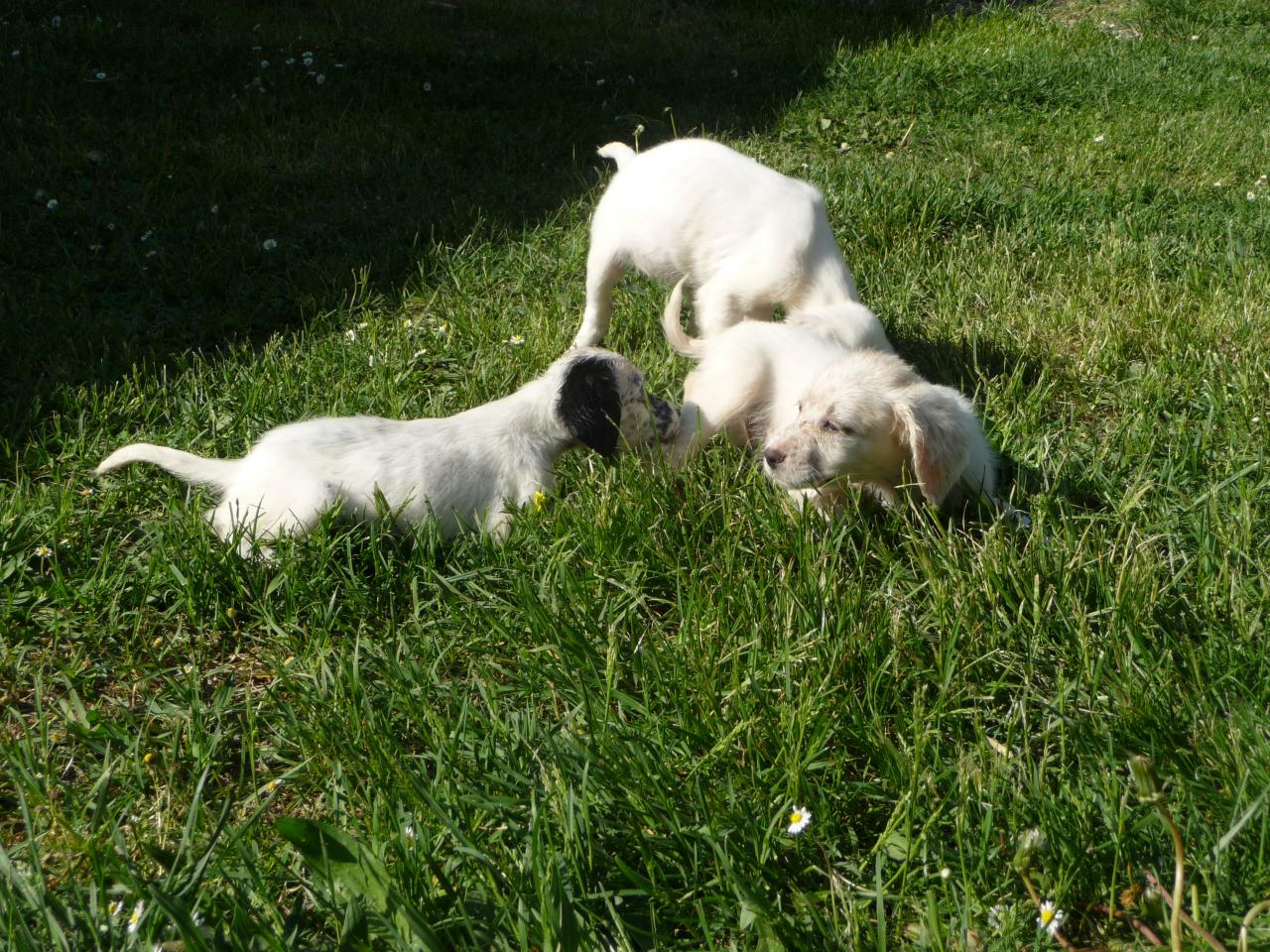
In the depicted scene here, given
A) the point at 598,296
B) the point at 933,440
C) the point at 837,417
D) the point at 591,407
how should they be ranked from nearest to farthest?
1. the point at 933,440
2. the point at 837,417
3. the point at 591,407
4. the point at 598,296

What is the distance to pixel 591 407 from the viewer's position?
3.07 m

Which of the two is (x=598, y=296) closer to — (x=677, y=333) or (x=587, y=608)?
(x=677, y=333)

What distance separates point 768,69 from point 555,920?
703 cm

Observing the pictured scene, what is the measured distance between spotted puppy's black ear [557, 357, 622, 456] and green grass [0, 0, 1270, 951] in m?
0.13

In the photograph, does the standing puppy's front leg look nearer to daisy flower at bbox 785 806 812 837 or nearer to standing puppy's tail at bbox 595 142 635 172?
standing puppy's tail at bbox 595 142 635 172

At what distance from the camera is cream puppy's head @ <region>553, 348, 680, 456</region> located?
307cm

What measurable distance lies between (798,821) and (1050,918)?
0.42 metres

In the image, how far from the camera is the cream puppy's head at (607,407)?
3.07 m

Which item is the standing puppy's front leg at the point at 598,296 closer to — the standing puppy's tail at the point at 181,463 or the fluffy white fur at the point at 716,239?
the fluffy white fur at the point at 716,239

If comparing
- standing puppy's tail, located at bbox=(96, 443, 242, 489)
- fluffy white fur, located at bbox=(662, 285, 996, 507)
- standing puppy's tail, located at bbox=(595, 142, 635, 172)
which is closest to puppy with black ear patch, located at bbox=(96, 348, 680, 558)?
standing puppy's tail, located at bbox=(96, 443, 242, 489)

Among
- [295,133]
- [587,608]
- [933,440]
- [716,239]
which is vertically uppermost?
[295,133]

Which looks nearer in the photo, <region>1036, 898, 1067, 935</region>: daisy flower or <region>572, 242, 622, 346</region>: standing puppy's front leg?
<region>1036, 898, 1067, 935</region>: daisy flower

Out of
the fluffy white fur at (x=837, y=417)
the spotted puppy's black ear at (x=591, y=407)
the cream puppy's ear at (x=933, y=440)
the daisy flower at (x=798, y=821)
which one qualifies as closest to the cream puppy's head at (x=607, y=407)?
the spotted puppy's black ear at (x=591, y=407)

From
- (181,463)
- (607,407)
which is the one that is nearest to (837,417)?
(607,407)
